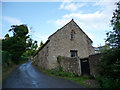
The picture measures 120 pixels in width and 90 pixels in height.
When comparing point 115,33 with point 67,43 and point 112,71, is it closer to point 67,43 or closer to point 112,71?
point 112,71

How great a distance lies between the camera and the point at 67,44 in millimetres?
16406

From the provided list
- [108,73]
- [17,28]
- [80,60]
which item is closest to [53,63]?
[80,60]

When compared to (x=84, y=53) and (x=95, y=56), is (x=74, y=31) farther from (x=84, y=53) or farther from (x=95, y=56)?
(x=95, y=56)

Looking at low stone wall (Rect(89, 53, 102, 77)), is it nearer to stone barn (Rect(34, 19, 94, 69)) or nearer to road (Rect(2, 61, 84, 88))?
road (Rect(2, 61, 84, 88))

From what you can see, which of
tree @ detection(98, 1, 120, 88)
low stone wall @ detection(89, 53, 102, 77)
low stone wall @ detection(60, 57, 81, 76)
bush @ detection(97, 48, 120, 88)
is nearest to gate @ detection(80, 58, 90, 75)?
low stone wall @ detection(60, 57, 81, 76)

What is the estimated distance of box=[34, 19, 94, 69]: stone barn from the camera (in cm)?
1515

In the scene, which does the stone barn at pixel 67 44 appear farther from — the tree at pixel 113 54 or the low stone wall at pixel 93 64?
the tree at pixel 113 54

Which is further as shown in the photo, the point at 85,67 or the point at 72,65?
the point at 72,65

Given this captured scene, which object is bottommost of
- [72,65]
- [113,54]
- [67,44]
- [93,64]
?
[72,65]

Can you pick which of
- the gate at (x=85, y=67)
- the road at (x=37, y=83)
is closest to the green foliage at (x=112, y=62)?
the road at (x=37, y=83)

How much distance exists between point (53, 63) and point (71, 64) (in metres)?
4.25

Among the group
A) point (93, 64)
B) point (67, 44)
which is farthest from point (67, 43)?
point (93, 64)

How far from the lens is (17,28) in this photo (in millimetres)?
29828

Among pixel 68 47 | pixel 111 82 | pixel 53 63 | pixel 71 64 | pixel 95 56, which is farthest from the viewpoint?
pixel 68 47
